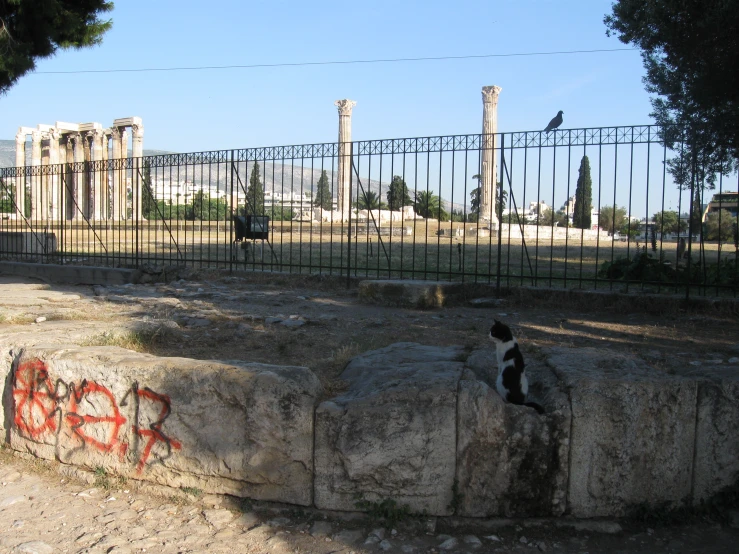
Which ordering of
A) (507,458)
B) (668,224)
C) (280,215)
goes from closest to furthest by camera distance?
1. (507,458)
2. (280,215)
3. (668,224)

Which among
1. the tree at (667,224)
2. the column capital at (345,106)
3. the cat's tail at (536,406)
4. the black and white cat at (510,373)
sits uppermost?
the column capital at (345,106)

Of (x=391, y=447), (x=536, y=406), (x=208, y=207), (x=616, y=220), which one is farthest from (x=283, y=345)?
(x=616, y=220)

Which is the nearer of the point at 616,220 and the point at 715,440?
the point at 715,440

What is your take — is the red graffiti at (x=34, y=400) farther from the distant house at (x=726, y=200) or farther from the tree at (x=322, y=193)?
the tree at (x=322, y=193)

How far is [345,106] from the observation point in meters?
40.1

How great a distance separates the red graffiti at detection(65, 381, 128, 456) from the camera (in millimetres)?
3727

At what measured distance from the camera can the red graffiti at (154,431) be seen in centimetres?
360

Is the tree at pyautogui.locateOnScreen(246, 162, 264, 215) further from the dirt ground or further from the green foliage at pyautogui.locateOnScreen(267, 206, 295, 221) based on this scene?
the dirt ground

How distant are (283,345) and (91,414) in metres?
1.88

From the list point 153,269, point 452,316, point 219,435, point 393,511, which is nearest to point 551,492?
point 393,511

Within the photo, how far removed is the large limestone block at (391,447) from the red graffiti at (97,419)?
1.21 metres

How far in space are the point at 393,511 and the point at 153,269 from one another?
9.79m

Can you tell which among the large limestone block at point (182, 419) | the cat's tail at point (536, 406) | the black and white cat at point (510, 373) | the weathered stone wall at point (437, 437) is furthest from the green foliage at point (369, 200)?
the cat's tail at point (536, 406)

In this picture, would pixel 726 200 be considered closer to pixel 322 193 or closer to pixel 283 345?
pixel 283 345
